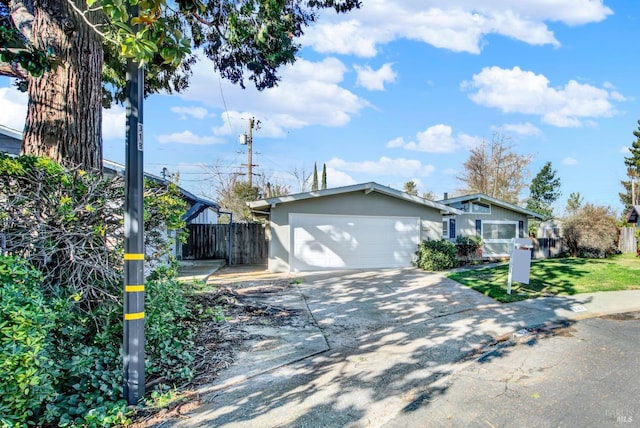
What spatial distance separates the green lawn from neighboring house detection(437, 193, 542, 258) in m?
5.50

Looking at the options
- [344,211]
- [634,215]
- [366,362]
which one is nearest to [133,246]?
[366,362]

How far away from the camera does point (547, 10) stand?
9.19 meters

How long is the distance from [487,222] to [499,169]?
48.9 feet

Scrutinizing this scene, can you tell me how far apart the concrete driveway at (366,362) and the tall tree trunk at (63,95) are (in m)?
3.29

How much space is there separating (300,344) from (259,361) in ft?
2.64

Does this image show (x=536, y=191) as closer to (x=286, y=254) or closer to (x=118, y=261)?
(x=286, y=254)

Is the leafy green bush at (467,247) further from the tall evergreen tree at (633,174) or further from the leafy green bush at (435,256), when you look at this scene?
the tall evergreen tree at (633,174)

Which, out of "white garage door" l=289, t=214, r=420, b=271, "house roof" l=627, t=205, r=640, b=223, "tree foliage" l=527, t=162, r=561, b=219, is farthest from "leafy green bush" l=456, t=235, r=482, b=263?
"tree foliage" l=527, t=162, r=561, b=219

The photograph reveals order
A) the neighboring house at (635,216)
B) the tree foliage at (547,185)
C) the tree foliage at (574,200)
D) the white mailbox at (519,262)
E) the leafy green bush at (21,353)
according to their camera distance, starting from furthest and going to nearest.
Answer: the tree foliage at (547,185)
the tree foliage at (574,200)
the neighboring house at (635,216)
the white mailbox at (519,262)
the leafy green bush at (21,353)

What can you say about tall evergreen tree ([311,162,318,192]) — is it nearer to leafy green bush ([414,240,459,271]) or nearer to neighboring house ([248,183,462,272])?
neighboring house ([248,183,462,272])

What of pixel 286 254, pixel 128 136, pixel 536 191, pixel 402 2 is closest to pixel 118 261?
pixel 128 136

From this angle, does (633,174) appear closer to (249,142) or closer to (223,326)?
(249,142)

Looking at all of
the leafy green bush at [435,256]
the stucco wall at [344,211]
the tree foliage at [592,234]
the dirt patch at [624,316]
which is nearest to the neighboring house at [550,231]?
the tree foliage at [592,234]

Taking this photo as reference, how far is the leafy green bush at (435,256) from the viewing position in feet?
43.0
